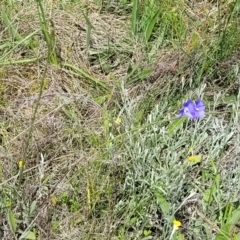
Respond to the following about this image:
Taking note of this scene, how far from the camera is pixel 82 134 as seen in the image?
2.22 meters

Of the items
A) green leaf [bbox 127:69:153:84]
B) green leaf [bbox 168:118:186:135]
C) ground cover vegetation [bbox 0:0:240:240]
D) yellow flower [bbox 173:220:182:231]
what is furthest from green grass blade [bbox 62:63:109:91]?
yellow flower [bbox 173:220:182:231]

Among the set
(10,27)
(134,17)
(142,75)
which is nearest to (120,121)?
(142,75)

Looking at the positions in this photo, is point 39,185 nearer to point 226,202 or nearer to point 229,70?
point 226,202

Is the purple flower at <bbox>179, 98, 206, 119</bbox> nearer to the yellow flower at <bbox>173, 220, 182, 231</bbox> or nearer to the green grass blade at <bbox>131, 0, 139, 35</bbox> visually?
the yellow flower at <bbox>173, 220, 182, 231</bbox>

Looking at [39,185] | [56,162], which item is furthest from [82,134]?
[39,185]

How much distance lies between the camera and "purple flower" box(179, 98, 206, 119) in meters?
2.07

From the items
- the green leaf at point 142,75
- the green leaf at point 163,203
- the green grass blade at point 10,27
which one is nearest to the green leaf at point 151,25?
the green leaf at point 142,75

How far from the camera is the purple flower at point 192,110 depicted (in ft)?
6.78

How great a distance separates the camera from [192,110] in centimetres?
209

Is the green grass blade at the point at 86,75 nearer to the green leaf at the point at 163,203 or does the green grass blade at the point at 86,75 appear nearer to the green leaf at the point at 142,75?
the green leaf at the point at 142,75

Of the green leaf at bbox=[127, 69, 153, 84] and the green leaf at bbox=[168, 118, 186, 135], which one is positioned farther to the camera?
the green leaf at bbox=[127, 69, 153, 84]

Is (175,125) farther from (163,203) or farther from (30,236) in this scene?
(30,236)

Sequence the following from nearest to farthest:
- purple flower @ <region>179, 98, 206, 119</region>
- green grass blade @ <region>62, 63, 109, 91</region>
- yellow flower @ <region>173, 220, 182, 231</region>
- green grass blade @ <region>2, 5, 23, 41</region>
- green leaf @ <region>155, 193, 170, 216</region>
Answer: yellow flower @ <region>173, 220, 182, 231</region> → green leaf @ <region>155, 193, 170, 216</region> → purple flower @ <region>179, 98, 206, 119</region> → green grass blade @ <region>62, 63, 109, 91</region> → green grass blade @ <region>2, 5, 23, 41</region>

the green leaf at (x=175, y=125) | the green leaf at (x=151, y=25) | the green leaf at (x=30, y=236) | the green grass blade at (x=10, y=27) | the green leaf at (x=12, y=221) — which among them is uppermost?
the green grass blade at (x=10, y=27)
